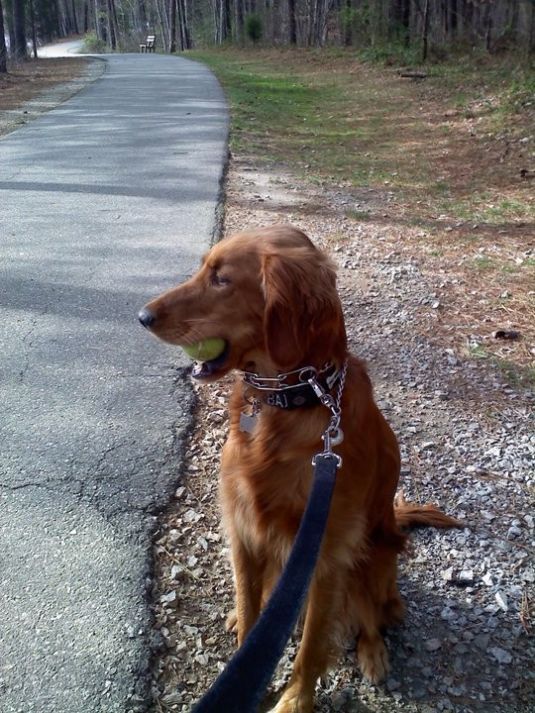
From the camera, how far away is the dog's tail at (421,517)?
9.64 ft

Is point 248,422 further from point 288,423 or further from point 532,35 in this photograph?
point 532,35

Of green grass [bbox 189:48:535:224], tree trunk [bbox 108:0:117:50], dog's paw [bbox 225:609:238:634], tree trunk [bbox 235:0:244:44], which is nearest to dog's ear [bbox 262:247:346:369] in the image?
dog's paw [bbox 225:609:238:634]

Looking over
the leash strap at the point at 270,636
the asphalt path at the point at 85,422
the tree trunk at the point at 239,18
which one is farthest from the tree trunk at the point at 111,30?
the leash strap at the point at 270,636

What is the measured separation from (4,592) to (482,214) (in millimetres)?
6699

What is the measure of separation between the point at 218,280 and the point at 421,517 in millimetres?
1459

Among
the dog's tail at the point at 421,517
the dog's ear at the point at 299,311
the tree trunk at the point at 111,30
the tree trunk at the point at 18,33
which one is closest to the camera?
the dog's ear at the point at 299,311

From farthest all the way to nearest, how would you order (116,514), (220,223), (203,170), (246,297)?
(203,170) < (220,223) < (116,514) < (246,297)

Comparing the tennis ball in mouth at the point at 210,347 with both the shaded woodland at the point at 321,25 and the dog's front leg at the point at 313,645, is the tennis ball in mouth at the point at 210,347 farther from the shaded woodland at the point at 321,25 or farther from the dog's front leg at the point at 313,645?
the shaded woodland at the point at 321,25

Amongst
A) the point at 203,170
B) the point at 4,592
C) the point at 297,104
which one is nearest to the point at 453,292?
the point at 4,592

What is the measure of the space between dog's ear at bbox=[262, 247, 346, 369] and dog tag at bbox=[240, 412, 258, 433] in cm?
23

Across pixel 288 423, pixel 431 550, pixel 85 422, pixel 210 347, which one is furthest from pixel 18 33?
pixel 288 423

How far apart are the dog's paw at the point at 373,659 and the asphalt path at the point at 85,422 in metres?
0.77

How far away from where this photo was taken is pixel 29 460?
330 centimetres

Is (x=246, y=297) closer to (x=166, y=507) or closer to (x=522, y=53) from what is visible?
(x=166, y=507)
